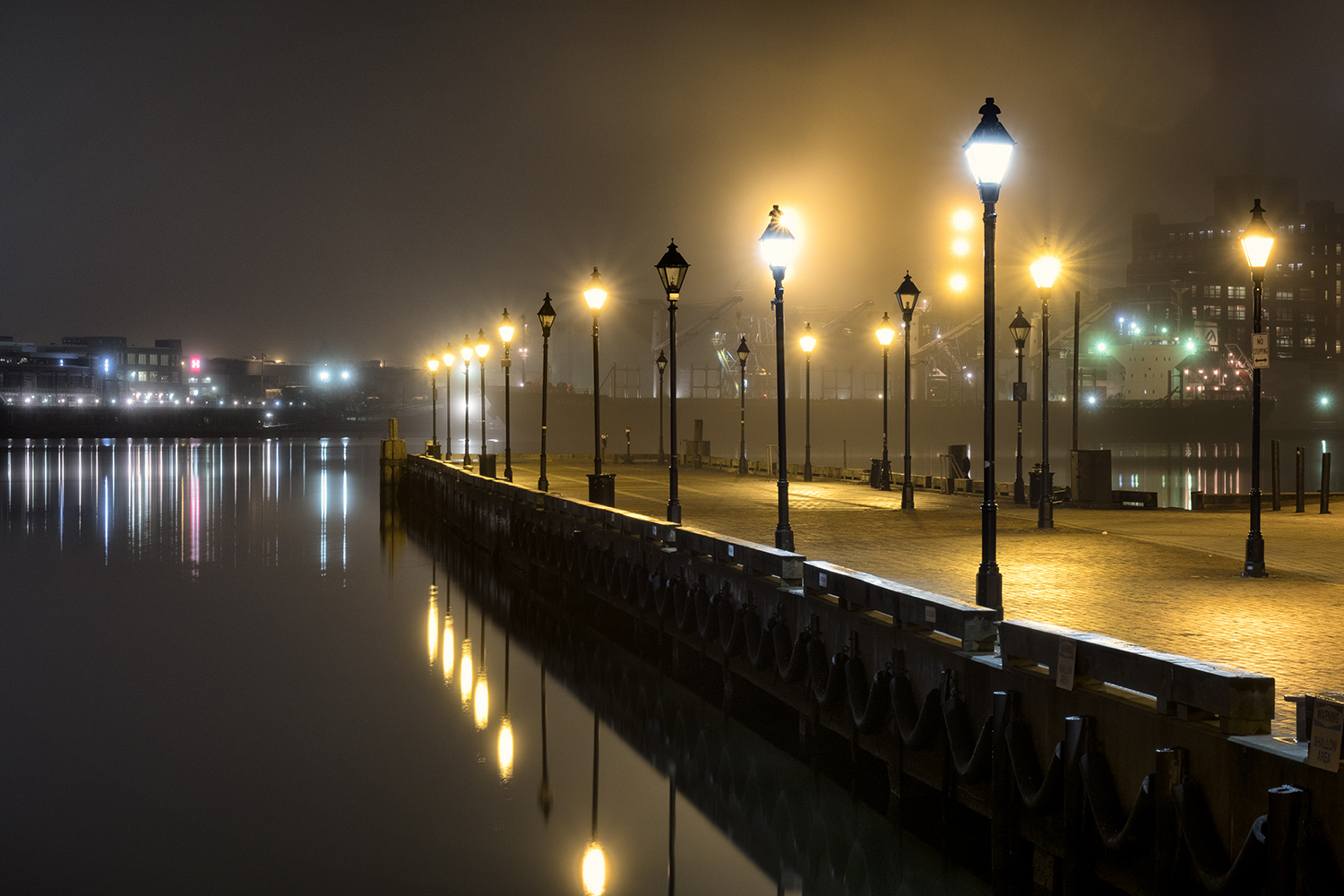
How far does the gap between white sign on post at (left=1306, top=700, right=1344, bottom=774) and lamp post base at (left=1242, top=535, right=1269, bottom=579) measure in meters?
10.2

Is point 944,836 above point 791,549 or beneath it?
beneath

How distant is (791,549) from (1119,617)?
231 inches

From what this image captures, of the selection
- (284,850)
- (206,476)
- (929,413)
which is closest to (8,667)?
(284,850)

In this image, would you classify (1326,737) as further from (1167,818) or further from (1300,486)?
(1300,486)

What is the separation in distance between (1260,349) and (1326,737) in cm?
1215

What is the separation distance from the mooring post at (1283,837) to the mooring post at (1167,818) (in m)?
0.83

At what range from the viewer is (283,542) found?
1720 inches

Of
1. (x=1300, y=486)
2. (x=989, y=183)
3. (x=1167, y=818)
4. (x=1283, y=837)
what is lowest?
(x=1167, y=818)

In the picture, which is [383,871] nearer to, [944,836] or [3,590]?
[944,836]

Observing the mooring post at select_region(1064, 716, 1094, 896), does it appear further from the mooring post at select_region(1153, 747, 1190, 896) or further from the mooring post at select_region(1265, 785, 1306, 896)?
the mooring post at select_region(1265, 785, 1306, 896)

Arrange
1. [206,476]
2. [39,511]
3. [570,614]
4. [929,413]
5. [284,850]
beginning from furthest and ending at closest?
[929,413] < [206,476] < [39,511] < [570,614] < [284,850]

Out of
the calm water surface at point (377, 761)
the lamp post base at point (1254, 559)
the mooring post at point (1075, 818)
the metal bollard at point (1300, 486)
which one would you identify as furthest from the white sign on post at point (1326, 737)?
the metal bollard at point (1300, 486)

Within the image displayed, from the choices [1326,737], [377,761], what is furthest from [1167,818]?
[377,761]

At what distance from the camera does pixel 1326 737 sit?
21.9 feet
